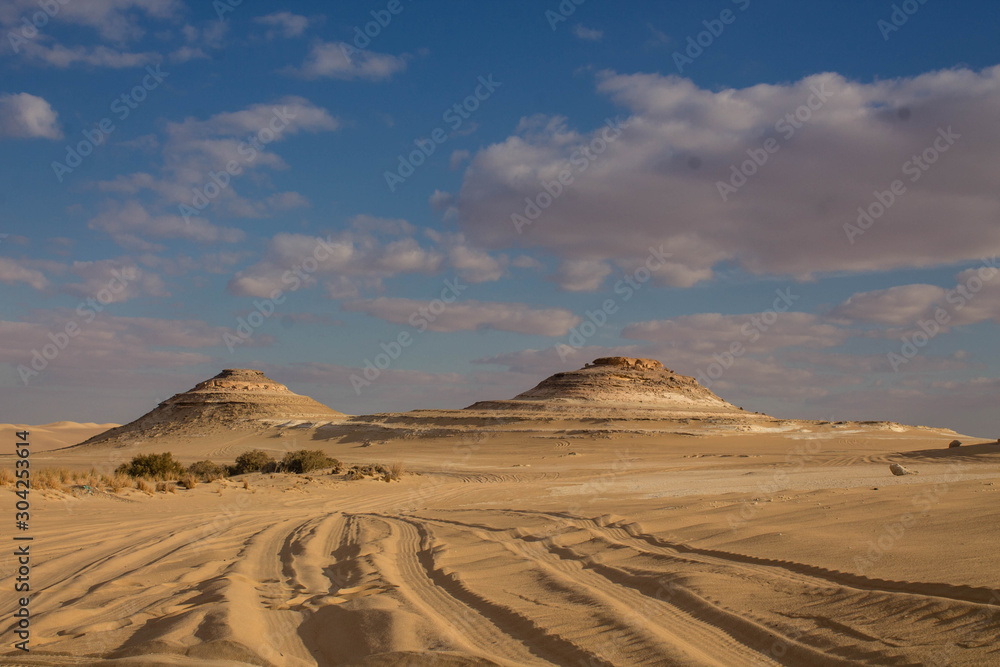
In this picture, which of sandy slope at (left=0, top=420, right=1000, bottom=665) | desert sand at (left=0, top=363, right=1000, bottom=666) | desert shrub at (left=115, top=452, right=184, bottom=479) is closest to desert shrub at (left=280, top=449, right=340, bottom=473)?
desert shrub at (left=115, top=452, right=184, bottom=479)

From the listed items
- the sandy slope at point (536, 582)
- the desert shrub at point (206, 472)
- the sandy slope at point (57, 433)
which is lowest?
the sandy slope at point (536, 582)

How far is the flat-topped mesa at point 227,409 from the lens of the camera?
58.5 metres

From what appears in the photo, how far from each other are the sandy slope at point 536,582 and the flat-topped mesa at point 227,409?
49.4 m

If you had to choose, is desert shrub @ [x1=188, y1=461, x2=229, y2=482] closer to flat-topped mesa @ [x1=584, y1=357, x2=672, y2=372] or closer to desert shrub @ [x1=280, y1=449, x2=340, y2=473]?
desert shrub @ [x1=280, y1=449, x2=340, y2=473]

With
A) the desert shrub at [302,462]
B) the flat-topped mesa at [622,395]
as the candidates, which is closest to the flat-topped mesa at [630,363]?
the flat-topped mesa at [622,395]

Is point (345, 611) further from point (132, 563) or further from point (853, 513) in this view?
point (853, 513)

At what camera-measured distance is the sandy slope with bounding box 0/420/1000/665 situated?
3.90m

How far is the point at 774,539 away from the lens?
631 cm

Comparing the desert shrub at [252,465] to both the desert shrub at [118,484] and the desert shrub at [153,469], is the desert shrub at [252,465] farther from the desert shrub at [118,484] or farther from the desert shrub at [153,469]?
the desert shrub at [118,484]

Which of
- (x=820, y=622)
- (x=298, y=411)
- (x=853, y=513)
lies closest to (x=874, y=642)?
(x=820, y=622)

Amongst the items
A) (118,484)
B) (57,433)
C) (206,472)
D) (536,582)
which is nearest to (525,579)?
(536,582)

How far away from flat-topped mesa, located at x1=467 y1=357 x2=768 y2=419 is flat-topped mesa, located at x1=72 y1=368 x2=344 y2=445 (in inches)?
723

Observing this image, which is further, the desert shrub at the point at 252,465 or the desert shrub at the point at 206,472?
the desert shrub at the point at 252,465

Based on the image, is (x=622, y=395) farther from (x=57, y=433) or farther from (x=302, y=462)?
(x=57, y=433)
